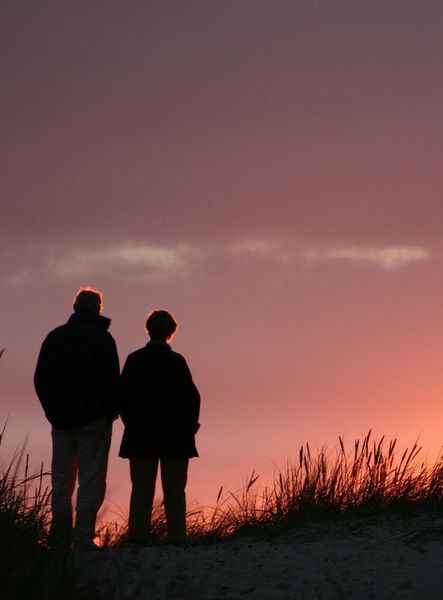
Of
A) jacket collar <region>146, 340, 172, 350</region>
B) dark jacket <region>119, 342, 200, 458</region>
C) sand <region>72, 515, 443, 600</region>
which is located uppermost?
jacket collar <region>146, 340, 172, 350</region>

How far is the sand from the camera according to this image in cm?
650

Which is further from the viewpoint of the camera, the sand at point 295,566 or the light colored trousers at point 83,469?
the light colored trousers at point 83,469

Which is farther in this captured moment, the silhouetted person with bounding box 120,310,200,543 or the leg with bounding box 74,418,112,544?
the silhouetted person with bounding box 120,310,200,543

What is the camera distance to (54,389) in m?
8.70

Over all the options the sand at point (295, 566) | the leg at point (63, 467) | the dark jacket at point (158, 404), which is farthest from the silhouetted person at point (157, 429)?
the sand at point (295, 566)

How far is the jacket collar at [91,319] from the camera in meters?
8.91

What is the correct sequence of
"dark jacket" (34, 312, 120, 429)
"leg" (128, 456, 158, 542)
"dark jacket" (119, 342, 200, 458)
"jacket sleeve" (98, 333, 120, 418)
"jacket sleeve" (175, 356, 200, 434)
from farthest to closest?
1. "jacket sleeve" (175, 356, 200, 434)
2. "leg" (128, 456, 158, 542)
3. "dark jacket" (119, 342, 200, 458)
4. "jacket sleeve" (98, 333, 120, 418)
5. "dark jacket" (34, 312, 120, 429)

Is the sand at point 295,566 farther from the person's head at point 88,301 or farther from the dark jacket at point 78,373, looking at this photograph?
the person's head at point 88,301

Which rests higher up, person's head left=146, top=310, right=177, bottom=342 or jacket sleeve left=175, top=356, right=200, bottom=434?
person's head left=146, top=310, right=177, bottom=342

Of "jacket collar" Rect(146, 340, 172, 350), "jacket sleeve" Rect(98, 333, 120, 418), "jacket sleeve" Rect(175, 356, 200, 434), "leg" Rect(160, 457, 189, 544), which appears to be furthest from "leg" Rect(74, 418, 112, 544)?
"jacket collar" Rect(146, 340, 172, 350)

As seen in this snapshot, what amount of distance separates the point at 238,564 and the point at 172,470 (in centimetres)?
166

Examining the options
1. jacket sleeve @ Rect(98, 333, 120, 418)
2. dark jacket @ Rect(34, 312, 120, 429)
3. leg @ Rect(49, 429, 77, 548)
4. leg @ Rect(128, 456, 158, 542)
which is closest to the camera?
leg @ Rect(49, 429, 77, 548)

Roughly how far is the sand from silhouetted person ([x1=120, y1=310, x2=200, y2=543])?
→ 27.0 inches

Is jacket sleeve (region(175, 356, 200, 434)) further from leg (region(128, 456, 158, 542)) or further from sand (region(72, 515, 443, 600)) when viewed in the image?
sand (region(72, 515, 443, 600))
